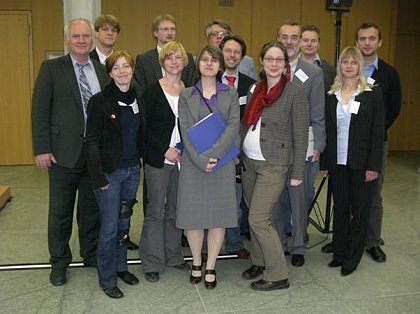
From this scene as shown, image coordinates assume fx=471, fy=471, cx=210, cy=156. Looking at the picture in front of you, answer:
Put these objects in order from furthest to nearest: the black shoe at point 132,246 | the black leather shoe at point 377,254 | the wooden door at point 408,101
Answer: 1. the wooden door at point 408,101
2. the black shoe at point 132,246
3. the black leather shoe at point 377,254

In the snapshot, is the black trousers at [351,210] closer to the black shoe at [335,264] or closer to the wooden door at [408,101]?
the black shoe at [335,264]

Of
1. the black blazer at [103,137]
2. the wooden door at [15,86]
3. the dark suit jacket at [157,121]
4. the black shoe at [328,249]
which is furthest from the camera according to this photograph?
the wooden door at [15,86]

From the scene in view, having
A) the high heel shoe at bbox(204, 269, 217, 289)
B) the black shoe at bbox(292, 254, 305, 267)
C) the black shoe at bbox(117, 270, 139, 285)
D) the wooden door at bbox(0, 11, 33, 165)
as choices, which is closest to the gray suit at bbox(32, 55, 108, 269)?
the black shoe at bbox(117, 270, 139, 285)

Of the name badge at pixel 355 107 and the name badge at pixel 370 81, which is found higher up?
the name badge at pixel 370 81

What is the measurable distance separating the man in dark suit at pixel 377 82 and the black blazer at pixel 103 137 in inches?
78.3

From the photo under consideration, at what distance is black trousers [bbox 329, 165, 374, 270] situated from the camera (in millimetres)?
3357

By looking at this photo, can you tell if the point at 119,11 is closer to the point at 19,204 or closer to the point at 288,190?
the point at 19,204

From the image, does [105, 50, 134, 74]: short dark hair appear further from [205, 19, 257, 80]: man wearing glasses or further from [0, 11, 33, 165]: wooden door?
[0, 11, 33, 165]: wooden door

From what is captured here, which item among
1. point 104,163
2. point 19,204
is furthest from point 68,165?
point 19,204

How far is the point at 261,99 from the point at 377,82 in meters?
1.13

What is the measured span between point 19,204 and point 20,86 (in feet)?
9.20

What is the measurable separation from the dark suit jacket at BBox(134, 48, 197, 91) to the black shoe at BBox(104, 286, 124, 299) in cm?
147

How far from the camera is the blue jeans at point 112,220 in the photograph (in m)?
2.97

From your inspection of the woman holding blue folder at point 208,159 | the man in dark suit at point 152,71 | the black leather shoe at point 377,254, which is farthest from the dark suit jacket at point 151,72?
the black leather shoe at point 377,254
